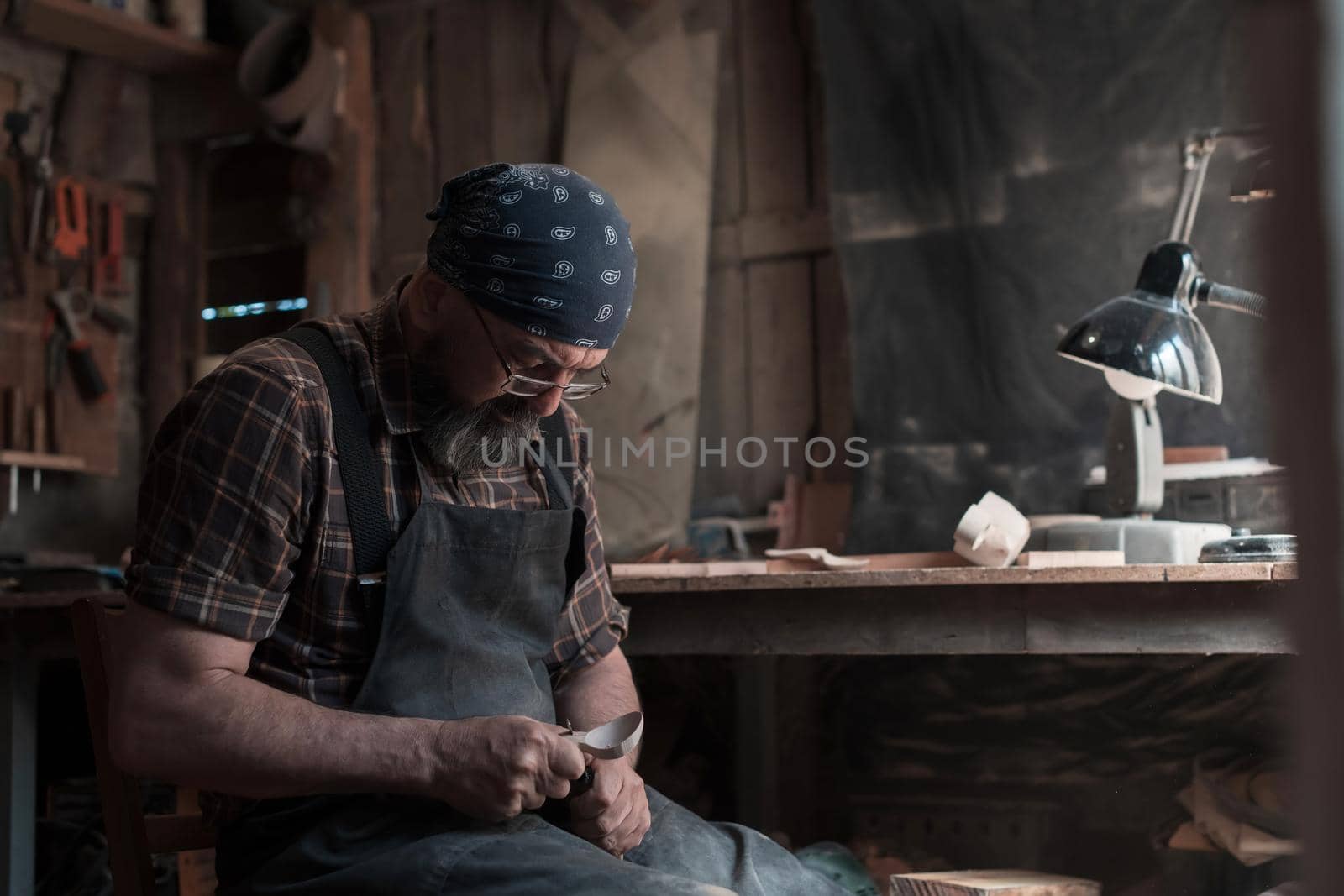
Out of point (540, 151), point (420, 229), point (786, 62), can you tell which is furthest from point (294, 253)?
point (786, 62)

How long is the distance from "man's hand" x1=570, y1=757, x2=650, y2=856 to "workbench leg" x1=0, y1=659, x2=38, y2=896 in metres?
1.60

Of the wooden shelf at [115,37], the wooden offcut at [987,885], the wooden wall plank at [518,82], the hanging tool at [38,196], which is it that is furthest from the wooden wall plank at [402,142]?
the wooden offcut at [987,885]

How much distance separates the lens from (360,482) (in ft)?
6.11

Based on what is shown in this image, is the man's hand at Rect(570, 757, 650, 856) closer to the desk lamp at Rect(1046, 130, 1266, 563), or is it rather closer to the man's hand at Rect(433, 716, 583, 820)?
the man's hand at Rect(433, 716, 583, 820)

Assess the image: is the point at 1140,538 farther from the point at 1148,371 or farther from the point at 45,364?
the point at 45,364

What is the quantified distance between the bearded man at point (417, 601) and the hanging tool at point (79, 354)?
3535 millimetres

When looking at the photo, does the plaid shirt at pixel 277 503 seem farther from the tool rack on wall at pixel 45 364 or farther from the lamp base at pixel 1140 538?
the tool rack on wall at pixel 45 364

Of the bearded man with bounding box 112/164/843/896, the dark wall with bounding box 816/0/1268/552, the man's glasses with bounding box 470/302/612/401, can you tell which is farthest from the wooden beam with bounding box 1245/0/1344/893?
the dark wall with bounding box 816/0/1268/552

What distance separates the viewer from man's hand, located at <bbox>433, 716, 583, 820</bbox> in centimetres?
169

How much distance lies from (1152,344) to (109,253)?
4.25m

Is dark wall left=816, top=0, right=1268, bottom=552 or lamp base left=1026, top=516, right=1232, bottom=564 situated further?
dark wall left=816, top=0, right=1268, bottom=552

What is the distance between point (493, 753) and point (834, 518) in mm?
2602

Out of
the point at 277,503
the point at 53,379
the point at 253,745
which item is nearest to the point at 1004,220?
the point at 277,503

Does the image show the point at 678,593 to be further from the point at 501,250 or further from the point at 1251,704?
the point at 1251,704
